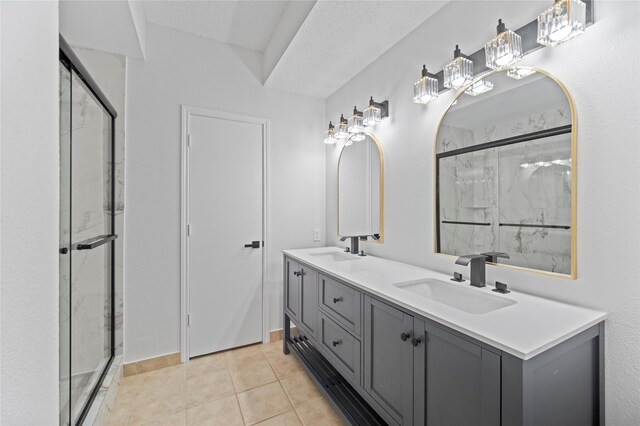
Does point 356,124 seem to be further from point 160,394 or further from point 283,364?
point 160,394

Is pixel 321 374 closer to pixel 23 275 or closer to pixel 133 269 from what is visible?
pixel 133 269

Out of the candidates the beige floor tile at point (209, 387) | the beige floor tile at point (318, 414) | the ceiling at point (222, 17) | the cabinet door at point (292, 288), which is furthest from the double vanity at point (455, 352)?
the ceiling at point (222, 17)

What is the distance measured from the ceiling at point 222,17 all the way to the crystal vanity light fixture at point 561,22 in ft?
5.54

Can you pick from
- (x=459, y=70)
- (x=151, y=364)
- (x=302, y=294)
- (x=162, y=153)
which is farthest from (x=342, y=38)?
(x=151, y=364)

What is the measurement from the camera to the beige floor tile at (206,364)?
2210mm

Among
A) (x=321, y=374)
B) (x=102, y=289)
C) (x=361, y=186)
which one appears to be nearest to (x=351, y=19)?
(x=361, y=186)

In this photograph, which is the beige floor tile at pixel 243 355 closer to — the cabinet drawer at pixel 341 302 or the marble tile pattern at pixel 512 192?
the cabinet drawer at pixel 341 302

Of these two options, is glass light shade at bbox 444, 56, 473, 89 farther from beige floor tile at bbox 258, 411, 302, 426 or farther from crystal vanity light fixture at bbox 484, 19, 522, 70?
beige floor tile at bbox 258, 411, 302, 426

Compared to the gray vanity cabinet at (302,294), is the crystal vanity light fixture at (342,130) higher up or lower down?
higher up

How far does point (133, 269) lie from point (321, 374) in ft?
5.20

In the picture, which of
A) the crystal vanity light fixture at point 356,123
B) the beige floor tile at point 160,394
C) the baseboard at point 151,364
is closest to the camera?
the beige floor tile at point 160,394

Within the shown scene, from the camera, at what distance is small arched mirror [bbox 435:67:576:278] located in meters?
1.18

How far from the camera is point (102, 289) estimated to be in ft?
6.49

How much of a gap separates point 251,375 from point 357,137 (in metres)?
2.06
